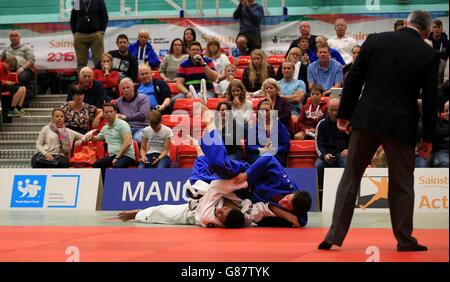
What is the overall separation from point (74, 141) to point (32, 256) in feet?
21.6

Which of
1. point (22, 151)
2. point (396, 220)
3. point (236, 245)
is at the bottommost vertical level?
point (22, 151)

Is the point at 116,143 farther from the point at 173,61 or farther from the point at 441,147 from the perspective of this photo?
the point at 441,147

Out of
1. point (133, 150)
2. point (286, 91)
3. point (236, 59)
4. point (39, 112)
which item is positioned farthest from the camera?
point (236, 59)

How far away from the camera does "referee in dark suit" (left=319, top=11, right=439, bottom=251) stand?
433 centimetres

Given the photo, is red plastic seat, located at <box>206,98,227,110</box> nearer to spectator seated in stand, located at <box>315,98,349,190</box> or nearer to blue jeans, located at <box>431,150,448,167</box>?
spectator seated in stand, located at <box>315,98,349,190</box>

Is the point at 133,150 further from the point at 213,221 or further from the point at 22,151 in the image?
the point at 213,221

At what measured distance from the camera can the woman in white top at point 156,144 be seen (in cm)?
979

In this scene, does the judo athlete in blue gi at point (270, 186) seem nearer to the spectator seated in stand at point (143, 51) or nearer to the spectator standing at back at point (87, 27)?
the spectator seated in stand at point (143, 51)

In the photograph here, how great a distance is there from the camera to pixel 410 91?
14.4ft

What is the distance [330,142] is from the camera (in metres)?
9.49

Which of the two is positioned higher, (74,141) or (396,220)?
(396,220)

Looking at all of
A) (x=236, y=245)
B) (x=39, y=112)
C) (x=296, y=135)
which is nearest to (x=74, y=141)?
(x=39, y=112)

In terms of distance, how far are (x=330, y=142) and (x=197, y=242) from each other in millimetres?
4793

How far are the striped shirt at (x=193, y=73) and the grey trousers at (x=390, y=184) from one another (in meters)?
7.22
